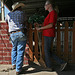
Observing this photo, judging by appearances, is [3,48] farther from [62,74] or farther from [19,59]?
[62,74]

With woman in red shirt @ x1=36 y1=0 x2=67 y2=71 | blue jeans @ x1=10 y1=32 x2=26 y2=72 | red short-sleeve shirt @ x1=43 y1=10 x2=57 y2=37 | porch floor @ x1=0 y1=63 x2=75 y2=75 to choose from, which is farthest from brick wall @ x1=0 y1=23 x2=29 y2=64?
red short-sleeve shirt @ x1=43 y1=10 x2=57 y2=37

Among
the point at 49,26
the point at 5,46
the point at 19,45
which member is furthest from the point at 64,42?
the point at 5,46

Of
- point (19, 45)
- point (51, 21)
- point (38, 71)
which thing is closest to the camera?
point (51, 21)

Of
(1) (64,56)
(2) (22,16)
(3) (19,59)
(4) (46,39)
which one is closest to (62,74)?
(1) (64,56)

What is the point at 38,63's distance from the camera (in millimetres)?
3488

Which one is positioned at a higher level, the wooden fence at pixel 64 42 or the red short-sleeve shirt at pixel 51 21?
the red short-sleeve shirt at pixel 51 21

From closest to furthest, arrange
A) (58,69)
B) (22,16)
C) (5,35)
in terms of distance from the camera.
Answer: (22,16), (58,69), (5,35)

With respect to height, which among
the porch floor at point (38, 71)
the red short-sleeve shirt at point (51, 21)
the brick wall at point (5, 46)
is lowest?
the porch floor at point (38, 71)

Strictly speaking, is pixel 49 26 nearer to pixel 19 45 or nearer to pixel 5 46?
pixel 19 45

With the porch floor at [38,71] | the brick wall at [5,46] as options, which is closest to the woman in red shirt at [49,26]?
the porch floor at [38,71]

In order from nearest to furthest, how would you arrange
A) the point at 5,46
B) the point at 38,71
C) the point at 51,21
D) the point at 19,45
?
the point at 51,21, the point at 19,45, the point at 38,71, the point at 5,46

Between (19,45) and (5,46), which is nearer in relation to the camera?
(19,45)

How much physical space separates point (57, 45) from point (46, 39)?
0.75 m

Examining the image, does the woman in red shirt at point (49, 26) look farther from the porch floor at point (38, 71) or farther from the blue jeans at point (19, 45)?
the blue jeans at point (19, 45)
